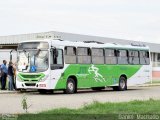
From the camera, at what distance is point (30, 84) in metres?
27.7

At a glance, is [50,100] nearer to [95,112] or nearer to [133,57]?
[95,112]

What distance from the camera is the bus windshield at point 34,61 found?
2764 cm

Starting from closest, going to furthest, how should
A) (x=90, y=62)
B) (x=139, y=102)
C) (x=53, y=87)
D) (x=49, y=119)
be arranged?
(x=49, y=119) → (x=139, y=102) → (x=53, y=87) → (x=90, y=62)

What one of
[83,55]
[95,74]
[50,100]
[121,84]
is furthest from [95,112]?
[121,84]

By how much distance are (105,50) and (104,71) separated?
52.5 inches

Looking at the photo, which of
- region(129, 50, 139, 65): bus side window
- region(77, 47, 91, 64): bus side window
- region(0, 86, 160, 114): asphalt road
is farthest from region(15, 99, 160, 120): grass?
region(129, 50, 139, 65): bus side window

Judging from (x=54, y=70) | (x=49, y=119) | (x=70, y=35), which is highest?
(x=70, y=35)

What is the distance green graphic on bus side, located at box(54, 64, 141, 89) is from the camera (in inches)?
1128

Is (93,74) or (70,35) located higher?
(70,35)

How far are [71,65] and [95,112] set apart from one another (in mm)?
13504

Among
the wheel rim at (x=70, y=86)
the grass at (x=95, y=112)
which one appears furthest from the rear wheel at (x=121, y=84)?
the grass at (x=95, y=112)

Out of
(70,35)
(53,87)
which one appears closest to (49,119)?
(53,87)

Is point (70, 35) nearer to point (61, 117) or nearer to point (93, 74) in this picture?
point (93, 74)

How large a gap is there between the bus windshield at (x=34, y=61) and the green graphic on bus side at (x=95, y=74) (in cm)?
121
